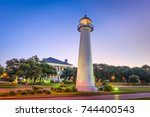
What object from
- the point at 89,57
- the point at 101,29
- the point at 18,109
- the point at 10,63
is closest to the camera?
the point at 18,109

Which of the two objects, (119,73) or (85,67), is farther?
(119,73)

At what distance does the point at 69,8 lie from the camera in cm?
2734

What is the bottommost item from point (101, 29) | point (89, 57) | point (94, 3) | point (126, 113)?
point (126, 113)

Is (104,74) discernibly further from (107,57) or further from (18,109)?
(18,109)

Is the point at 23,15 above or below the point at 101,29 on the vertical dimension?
above

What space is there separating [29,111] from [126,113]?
14.8 ft

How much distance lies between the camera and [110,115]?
8297 mm

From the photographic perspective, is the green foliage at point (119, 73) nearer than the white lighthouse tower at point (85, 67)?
No

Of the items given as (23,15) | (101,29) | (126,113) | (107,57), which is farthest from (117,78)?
(126,113)

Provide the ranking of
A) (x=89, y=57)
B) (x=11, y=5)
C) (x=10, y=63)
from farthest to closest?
(x=10, y=63), (x=11, y=5), (x=89, y=57)

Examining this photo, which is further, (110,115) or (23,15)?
(23,15)

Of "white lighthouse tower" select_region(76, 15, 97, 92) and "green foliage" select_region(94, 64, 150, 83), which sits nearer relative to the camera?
"white lighthouse tower" select_region(76, 15, 97, 92)

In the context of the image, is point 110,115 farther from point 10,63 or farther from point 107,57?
point 107,57

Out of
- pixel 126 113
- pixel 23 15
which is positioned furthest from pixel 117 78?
pixel 126 113
